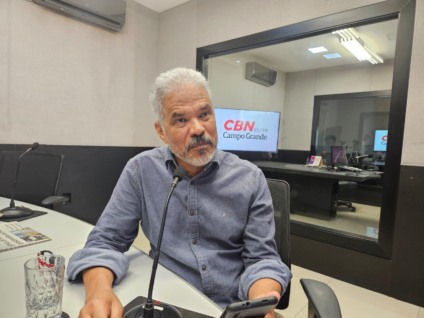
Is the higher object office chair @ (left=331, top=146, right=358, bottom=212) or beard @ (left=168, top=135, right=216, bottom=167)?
beard @ (left=168, top=135, right=216, bottom=167)

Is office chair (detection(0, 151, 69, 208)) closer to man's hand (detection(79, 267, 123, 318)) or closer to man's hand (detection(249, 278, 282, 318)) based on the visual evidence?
man's hand (detection(79, 267, 123, 318))

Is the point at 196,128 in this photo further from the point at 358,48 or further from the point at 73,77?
the point at 358,48

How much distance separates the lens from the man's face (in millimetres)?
997

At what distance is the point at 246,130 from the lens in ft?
11.8

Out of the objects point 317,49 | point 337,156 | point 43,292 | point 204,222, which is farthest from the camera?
point 317,49

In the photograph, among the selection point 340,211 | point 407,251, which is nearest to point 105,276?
point 407,251

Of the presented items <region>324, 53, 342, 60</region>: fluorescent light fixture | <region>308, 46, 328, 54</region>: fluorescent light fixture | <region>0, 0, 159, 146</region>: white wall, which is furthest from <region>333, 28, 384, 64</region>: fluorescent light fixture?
<region>0, 0, 159, 146</region>: white wall

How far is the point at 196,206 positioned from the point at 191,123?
1.02 ft

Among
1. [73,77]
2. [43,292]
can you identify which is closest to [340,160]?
[73,77]

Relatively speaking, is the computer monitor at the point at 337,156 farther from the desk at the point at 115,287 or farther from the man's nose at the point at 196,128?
the desk at the point at 115,287

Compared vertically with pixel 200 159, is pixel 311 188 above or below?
below

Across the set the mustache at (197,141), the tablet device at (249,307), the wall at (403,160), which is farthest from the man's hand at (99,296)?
the wall at (403,160)

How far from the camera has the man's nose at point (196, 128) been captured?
100cm

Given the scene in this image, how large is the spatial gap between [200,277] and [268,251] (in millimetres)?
254
